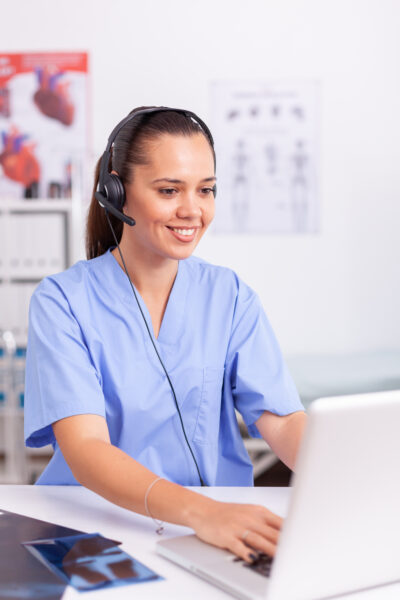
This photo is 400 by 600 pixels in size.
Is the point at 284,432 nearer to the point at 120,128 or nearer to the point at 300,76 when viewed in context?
the point at 120,128

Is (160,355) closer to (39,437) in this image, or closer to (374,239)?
(39,437)

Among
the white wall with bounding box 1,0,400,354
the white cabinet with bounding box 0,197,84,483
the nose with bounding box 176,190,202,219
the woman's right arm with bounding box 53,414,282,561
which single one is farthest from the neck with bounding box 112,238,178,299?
the white wall with bounding box 1,0,400,354

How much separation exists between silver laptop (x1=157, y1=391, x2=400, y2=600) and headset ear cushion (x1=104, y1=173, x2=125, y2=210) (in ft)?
2.32

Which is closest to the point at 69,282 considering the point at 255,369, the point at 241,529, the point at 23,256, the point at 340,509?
the point at 255,369

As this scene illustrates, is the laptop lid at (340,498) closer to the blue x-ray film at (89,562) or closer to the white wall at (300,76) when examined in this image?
the blue x-ray film at (89,562)

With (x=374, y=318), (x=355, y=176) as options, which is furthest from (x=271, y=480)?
(x=355, y=176)

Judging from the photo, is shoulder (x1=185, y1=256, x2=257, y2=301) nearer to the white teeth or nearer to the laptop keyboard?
the white teeth

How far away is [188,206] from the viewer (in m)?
1.17

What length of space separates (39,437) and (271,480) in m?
2.00

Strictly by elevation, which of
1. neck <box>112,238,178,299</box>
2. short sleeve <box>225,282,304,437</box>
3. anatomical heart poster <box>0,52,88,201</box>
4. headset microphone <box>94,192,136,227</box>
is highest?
anatomical heart poster <box>0,52,88,201</box>

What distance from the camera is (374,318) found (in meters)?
3.13

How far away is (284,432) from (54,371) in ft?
1.33

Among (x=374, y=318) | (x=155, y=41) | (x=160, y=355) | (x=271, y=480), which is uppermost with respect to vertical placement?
(x=155, y=41)

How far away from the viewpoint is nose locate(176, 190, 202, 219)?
46.0 inches
